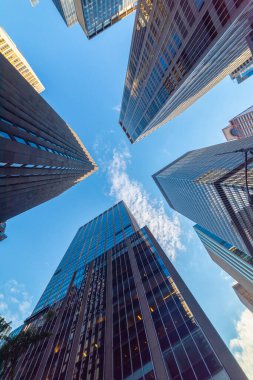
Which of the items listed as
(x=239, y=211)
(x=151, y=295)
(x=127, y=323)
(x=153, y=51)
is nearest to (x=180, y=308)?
(x=151, y=295)

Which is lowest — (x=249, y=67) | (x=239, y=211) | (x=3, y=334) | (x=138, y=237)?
(x=239, y=211)

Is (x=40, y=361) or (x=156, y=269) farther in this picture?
(x=156, y=269)

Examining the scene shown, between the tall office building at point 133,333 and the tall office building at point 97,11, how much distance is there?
9711cm

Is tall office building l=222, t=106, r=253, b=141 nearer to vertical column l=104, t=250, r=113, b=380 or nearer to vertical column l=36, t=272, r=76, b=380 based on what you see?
vertical column l=104, t=250, r=113, b=380

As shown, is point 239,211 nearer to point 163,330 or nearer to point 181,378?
point 163,330

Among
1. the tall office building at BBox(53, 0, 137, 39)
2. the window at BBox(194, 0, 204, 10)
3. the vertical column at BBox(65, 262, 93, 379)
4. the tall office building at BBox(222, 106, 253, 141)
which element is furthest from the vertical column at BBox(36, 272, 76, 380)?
the tall office building at BBox(222, 106, 253, 141)

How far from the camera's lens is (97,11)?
85.1 metres

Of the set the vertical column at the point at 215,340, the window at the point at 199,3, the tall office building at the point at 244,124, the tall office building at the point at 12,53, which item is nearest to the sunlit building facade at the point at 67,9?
the tall office building at the point at 12,53

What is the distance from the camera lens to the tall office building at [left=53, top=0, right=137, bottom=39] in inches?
3159

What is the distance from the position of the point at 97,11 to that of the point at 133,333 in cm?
11488

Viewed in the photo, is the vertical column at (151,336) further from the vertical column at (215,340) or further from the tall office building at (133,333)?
the vertical column at (215,340)

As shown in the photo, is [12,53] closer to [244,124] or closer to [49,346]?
[49,346]

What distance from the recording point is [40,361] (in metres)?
31.5

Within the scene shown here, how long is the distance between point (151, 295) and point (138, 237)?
85.5 feet
